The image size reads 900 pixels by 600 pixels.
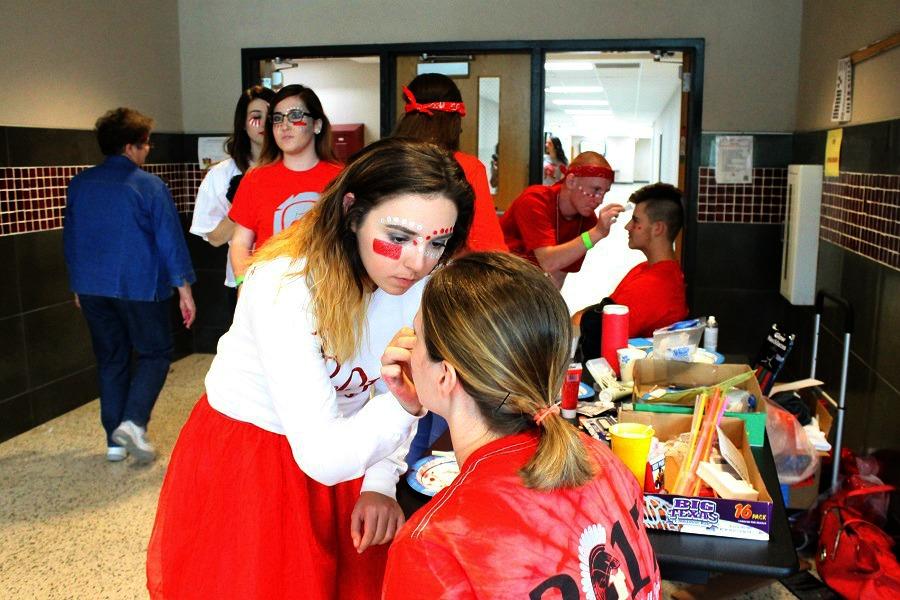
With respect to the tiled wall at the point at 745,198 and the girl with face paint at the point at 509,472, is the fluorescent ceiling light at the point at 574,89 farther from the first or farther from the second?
the girl with face paint at the point at 509,472

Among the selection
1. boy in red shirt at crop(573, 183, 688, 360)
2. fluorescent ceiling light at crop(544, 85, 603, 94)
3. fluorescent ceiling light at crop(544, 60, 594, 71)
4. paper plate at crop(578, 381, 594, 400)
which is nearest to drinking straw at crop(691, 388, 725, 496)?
paper plate at crop(578, 381, 594, 400)

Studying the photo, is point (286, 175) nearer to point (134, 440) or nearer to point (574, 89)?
point (134, 440)

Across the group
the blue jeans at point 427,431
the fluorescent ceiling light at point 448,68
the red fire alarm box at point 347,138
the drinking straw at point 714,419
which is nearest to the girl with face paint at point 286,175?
the blue jeans at point 427,431

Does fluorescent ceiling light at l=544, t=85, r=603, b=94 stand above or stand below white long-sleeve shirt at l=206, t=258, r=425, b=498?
above

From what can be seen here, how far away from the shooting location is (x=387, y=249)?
4.62ft

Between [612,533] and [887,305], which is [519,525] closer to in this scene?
[612,533]

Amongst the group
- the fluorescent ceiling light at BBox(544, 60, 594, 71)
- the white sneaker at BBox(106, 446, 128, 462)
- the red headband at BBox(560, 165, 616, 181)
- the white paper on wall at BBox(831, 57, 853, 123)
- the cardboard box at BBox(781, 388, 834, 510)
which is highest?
the fluorescent ceiling light at BBox(544, 60, 594, 71)

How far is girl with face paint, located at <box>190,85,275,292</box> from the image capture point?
368 cm

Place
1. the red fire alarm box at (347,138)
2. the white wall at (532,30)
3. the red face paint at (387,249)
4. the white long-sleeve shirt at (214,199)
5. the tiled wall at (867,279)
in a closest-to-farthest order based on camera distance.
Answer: the red face paint at (387,249), the tiled wall at (867,279), the white long-sleeve shirt at (214,199), the white wall at (532,30), the red fire alarm box at (347,138)

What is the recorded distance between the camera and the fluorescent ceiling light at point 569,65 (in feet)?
28.7

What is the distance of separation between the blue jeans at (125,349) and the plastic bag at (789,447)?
2.52 metres

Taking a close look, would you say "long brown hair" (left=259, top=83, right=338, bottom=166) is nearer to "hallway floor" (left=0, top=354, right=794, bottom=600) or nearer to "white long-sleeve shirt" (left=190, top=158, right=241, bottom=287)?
"white long-sleeve shirt" (left=190, top=158, right=241, bottom=287)

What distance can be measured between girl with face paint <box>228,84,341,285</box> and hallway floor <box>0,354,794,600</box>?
999 millimetres

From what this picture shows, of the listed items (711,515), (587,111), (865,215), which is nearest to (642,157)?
(587,111)
